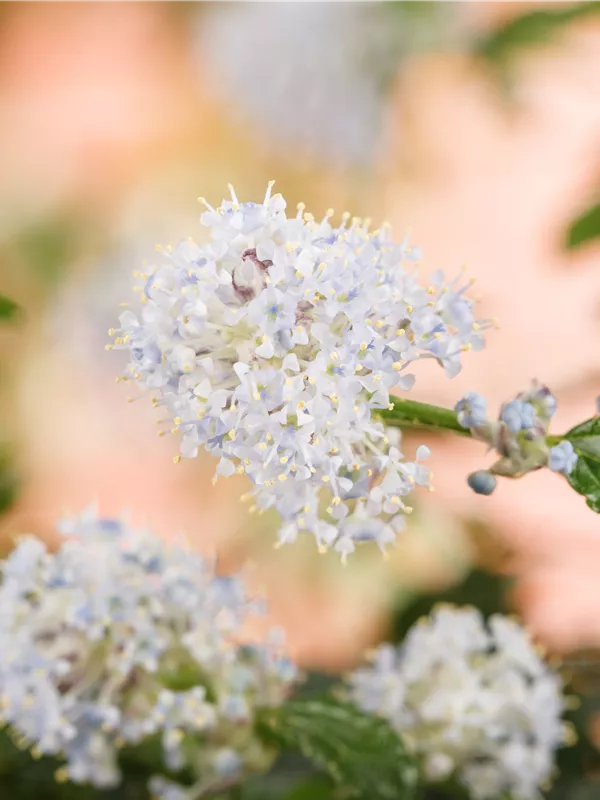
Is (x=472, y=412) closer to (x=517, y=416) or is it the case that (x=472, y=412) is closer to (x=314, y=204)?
(x=517, y=416)

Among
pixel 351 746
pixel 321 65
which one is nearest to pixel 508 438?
pixel 351 746

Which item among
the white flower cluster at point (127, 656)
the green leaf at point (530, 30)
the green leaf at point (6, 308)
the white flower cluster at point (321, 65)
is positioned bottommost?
the white flower cluster at point (127, 656)

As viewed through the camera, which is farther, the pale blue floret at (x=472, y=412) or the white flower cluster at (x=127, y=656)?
the white flower cluster at (x=127, y=656)

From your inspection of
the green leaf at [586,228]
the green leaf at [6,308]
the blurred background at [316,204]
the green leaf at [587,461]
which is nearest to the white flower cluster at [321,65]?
the blurred background at [316,204]

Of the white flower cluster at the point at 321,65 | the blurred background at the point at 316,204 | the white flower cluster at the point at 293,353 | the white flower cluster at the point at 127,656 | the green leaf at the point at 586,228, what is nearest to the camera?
the white flower cluster at the point at 293,353

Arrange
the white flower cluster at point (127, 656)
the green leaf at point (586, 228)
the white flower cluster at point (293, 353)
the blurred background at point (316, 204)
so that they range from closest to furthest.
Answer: the white flower cluster at point (293, 353)
the white flower cluster at point (127, 656)
the green leaf at point (586, 228)
the blurred background at point (316, 204)

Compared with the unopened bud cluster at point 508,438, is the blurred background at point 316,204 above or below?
above

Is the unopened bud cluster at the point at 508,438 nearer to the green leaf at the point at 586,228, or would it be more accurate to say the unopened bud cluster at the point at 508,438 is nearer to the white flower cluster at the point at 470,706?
the white flower cluster at the point at 470,706
